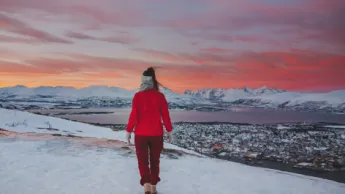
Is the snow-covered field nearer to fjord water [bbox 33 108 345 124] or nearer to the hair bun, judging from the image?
the hair bun

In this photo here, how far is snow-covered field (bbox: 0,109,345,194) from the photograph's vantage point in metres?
5.18

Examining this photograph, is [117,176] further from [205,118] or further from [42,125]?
[205,118]

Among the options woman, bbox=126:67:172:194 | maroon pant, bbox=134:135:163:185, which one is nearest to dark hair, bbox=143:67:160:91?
woman, bbox=126:67:172:194

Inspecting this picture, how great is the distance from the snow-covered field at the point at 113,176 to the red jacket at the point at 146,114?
126 centimetres

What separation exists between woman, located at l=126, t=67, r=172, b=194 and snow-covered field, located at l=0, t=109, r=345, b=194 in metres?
0.70

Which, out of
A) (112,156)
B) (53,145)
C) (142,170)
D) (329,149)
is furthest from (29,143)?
(329,149)

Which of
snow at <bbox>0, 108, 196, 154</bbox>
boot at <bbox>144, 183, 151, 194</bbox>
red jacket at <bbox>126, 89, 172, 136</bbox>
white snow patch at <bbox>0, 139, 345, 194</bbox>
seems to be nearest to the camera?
red jacket at <bbox>126, 89, 172, 136</bbox>

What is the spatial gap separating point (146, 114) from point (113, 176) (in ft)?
7.07

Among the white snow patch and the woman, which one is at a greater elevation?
the woman

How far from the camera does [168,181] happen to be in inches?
225

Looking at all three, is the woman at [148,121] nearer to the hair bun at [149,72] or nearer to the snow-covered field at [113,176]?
the hair bun at [149,72]

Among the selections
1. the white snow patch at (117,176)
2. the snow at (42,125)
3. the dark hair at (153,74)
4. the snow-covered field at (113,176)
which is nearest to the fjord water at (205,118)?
the snow at (42,125)

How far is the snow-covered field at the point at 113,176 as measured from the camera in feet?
17.0

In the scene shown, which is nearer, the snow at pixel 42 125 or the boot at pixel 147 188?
the boot at pixel 147 188
